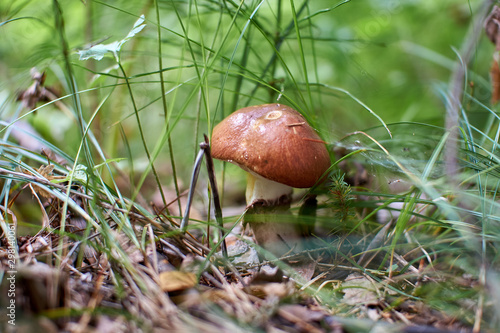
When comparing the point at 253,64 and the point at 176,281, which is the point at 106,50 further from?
the point at 253,64

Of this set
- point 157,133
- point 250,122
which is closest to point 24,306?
point 250,122

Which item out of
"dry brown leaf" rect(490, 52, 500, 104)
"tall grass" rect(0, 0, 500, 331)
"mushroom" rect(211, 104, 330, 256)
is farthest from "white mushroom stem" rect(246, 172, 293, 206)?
"dry brown leaf" rect(490, 52, 500, 104)

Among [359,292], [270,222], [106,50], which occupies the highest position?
[106,50]

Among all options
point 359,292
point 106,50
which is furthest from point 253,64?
point 359,292

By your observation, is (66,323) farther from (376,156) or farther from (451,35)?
(451,35)

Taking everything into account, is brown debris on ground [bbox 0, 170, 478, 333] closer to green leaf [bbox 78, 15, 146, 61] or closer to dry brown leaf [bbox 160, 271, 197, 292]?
dry brown leaf [bbox 160, 271, 197, 292]

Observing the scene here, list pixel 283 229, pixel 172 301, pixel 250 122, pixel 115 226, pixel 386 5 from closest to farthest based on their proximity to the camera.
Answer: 1. pixel 172 301
2. pixel 115 226
3. pixel 250 122
4. pixel 283 229
5. pixel 386 5

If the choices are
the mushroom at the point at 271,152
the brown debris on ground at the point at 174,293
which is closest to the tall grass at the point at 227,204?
the brown debris on ground at the point at 174,293
